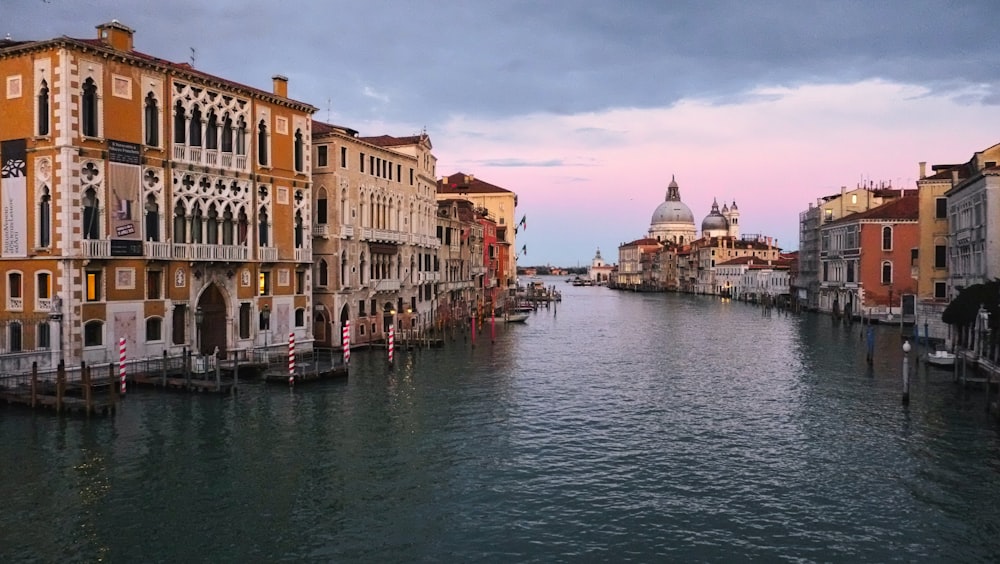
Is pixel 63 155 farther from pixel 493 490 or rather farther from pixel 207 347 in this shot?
pixel 493 490

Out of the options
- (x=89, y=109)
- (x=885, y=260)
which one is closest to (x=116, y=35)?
(x=89, y=109)

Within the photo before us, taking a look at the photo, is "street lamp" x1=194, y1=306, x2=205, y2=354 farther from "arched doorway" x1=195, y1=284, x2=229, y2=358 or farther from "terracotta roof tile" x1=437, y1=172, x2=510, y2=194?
"terracotta roof tile" x1=437, y1=172, x2=510, y2=194

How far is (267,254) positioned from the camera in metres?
33.4

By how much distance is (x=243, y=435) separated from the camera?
21375 mm

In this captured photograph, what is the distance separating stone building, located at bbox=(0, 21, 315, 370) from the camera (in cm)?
2559

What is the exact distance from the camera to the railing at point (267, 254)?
108ft

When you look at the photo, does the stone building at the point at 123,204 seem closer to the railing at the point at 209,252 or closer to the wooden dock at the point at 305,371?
the railing at the point at 209,252

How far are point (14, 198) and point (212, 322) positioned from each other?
843cm

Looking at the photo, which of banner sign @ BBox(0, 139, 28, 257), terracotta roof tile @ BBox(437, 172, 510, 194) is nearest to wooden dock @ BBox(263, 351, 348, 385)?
banner sign @ BBox(0, 139, 28, 257)

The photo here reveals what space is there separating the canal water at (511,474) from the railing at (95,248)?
191 inches

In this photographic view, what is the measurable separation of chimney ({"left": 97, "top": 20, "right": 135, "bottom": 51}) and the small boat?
112 feet

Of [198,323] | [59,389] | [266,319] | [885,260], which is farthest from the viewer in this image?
[885,260]

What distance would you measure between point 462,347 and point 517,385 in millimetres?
13972

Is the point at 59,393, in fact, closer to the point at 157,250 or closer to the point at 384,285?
the point at 157,250
